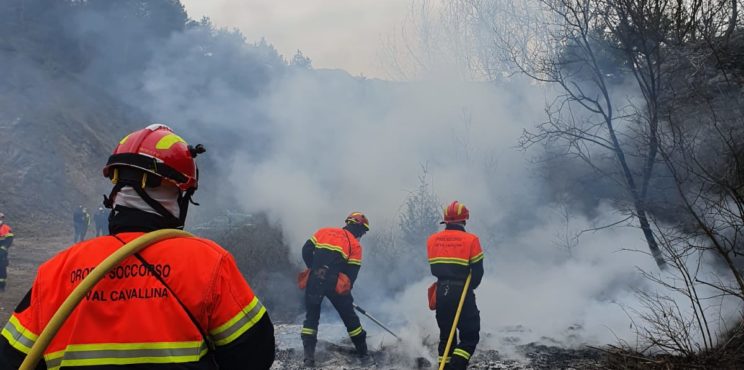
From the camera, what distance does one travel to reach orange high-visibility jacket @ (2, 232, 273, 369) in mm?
1533

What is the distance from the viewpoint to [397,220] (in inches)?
488

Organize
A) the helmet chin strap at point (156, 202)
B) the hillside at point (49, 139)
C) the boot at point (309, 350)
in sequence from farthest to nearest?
the hillside at point (49, 139), the boot at point (309, 350), the helmet chin strap at point (156, 202)

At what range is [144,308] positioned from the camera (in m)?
1.55

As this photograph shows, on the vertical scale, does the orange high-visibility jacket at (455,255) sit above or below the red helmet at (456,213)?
below

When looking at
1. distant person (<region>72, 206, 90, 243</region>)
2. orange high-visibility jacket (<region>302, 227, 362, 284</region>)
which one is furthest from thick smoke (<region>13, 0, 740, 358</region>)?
distant person (<region>72, 206, 90, 243</region>)

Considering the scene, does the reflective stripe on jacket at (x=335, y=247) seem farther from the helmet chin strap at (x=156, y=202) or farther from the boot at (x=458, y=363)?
the helmet chin strap at (x=156, y=202)

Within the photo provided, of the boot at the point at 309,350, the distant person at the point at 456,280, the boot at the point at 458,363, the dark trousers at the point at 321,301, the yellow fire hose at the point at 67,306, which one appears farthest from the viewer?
the dark trousers at the point at 321,301

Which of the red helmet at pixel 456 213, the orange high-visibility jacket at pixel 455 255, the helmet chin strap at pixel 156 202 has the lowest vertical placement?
the helmet chin strap at pixel 156 202

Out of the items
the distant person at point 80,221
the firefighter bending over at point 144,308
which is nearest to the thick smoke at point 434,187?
the distant person at point 80,221

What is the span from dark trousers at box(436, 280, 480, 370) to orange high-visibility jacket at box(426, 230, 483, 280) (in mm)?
107

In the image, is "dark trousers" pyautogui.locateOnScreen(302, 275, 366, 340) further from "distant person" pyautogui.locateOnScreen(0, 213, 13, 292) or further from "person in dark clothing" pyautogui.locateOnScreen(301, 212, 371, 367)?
"distant person" pyautogui.locateOnScreen(0, 213, 13, 292)

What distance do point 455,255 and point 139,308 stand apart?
4.11 meters

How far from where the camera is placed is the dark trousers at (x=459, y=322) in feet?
16.8

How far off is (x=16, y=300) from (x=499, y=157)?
10146mm
